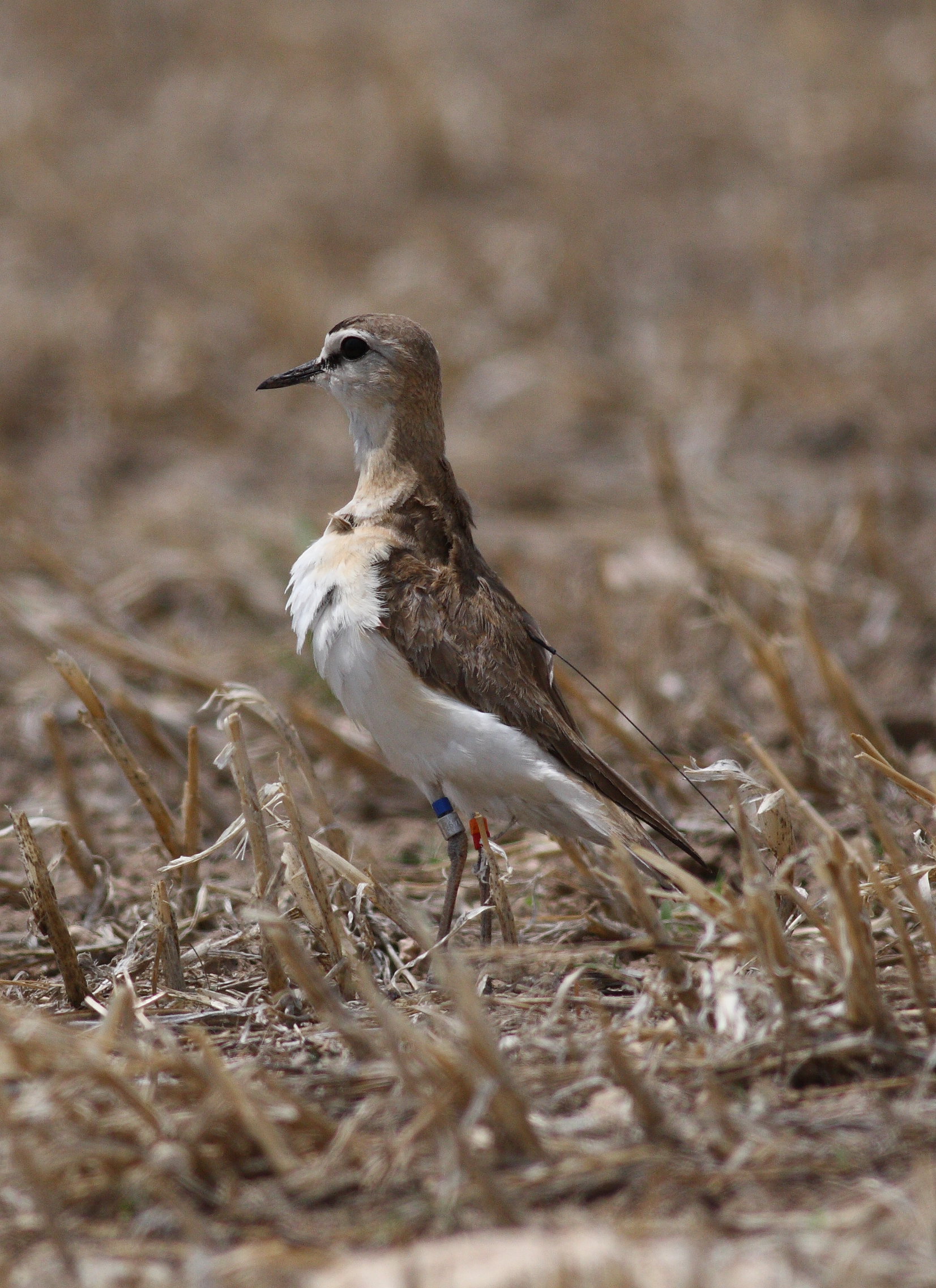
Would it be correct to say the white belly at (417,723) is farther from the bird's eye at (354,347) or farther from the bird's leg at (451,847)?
the bird's eye at (354,347)

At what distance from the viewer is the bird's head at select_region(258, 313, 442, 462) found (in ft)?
12.9

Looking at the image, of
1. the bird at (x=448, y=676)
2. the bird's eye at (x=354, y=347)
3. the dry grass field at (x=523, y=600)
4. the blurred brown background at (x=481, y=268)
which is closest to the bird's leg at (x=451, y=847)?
the bird at (x=448, y=676)

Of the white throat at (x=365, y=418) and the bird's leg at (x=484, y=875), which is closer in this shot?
the bird's leg at (x=484, y=875)

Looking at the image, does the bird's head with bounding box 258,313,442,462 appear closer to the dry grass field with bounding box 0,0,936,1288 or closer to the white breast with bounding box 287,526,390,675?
the white breast with bounding box 287,526,390,675

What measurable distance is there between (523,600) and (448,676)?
2696 mm

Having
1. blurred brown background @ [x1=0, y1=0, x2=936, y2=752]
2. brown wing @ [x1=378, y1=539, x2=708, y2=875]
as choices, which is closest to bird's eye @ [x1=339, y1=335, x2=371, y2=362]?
brown wing @ [x1=378, y1=539, x2=708, y2=875]

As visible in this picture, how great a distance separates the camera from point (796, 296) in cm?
886

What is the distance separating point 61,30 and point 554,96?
4180mm

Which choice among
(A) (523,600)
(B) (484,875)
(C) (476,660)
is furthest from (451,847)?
(A) (523,600)

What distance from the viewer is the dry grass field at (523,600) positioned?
2.38m

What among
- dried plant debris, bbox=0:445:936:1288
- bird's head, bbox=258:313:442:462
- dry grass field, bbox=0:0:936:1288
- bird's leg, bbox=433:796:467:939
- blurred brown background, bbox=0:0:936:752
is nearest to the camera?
dried plant debris, bbox=0:445:936:1288

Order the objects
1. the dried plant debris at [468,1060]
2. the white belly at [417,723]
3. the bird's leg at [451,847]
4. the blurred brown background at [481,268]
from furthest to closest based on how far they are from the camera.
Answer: the blurred brown background at [481,268] → the bird's leg at [451,847] → the white belly at [417,723] → the dried plant debris at [468,1060]

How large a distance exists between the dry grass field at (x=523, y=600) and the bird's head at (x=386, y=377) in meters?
0.91

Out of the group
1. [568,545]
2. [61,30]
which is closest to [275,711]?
[568,545]
